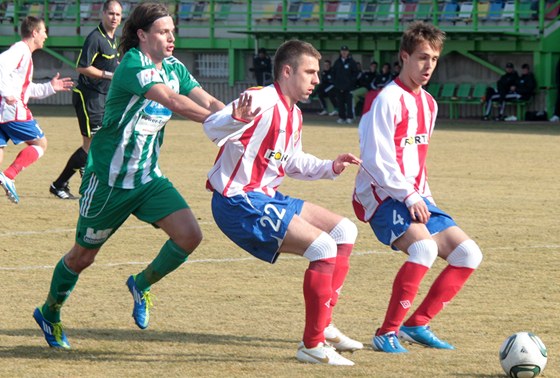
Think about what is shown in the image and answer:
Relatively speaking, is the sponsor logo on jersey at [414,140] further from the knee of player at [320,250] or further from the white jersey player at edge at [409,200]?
the knee of player at [320,250]

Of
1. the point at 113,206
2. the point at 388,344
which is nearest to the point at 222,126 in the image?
the point at 113,206

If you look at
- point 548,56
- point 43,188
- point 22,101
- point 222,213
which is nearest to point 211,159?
point 43,188

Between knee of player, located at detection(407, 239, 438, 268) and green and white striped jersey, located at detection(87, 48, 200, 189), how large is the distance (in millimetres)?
1532

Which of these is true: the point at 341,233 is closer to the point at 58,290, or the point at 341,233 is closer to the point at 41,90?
the point at 58,290

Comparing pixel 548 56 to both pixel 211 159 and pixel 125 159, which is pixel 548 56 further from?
pixel 125 159

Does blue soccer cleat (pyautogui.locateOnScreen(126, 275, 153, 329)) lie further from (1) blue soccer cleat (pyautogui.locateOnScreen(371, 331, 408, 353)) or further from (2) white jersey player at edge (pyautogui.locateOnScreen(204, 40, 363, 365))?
(1) blue soccer cleat (pyautogui.locateOnScreen(371, 331, 408, 353))

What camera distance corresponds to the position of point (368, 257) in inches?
389

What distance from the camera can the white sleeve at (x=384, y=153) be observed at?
660 cm

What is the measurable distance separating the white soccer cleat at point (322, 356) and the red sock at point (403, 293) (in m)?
0.42

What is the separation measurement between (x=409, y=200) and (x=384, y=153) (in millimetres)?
297

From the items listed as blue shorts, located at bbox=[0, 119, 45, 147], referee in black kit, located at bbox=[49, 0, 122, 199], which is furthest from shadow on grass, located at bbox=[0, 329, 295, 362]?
blue shorts, located at bbox=[0, 119, 45, 147]

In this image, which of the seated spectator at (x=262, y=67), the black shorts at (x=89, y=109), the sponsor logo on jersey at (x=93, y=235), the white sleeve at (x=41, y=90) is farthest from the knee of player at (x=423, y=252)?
the seated spectator at (x=262, y=67)

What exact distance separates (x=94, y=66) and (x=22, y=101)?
2.96ft

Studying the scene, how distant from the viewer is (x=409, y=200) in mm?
6598
